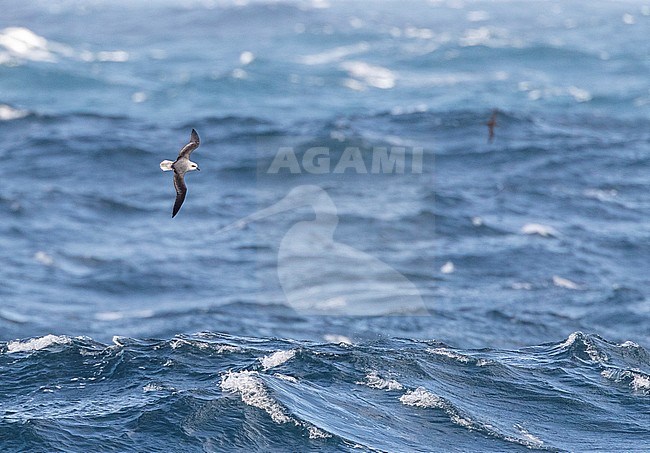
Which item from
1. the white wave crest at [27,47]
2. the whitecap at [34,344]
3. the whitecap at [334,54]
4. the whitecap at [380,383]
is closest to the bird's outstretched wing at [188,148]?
the whitecap at [380,383]

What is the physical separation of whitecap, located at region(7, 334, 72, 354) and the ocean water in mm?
74

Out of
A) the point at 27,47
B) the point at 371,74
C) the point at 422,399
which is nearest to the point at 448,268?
the point at 422,399

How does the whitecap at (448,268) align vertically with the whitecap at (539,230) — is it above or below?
below

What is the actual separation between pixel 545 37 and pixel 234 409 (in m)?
119

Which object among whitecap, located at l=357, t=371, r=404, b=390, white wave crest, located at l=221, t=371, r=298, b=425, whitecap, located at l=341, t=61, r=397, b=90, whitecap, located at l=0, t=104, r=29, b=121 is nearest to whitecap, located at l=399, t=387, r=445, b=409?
whitecap, located at l=357, t=371, r=404, b=390

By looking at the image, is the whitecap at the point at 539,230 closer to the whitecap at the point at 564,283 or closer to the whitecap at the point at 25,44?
the whitecap at the point at 564,283

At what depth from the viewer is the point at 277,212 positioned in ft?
179

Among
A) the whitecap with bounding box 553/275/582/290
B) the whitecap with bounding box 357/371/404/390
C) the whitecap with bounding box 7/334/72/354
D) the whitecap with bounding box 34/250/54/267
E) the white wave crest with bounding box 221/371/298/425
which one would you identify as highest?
the white wave crest with bounding box 221/371/298/425

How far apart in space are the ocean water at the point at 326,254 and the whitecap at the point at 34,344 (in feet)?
0.24

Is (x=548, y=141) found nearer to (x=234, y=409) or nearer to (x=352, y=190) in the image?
(x=352, y=190)

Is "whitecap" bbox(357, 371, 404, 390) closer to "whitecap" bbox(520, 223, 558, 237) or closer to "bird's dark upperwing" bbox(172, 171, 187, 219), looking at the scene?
"bird's dark upperwing" bbox(172, 171, 187, 219)

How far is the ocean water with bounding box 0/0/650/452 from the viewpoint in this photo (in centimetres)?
2391

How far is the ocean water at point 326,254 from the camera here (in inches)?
941

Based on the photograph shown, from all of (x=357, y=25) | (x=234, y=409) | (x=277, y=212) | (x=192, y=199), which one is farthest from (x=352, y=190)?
(x=357, y=25)
